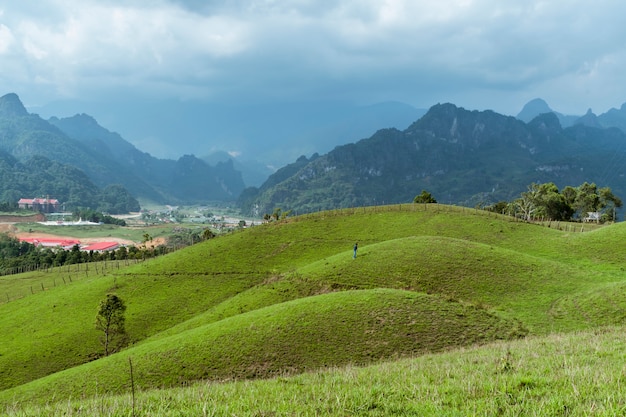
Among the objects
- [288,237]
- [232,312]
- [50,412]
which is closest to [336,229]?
[288,237]

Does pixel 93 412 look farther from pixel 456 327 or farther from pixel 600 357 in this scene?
pixel 456 327

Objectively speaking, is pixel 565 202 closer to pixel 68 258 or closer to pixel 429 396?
pixel 429 396

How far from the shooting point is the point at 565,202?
119 m

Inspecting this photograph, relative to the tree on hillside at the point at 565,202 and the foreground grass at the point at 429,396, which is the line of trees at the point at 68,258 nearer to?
the foreground grass at the point at 429,396

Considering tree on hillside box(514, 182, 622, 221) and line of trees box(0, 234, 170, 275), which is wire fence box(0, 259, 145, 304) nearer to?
line of trees box(0, 234, 170, 275)

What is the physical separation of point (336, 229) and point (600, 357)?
215 feet

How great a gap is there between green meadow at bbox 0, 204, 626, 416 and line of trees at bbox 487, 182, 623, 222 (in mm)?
40728

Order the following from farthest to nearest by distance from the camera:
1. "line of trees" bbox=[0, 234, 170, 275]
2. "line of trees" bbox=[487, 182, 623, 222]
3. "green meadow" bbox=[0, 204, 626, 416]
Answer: "line of trees" bbox=[0, 234, 170, 275] → "line of trees" bbox=[487, 182, 623, 222] → "green meadow" bbox=[0, 204, 626, 416]

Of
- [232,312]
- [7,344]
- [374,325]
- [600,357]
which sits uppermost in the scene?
[600,357]

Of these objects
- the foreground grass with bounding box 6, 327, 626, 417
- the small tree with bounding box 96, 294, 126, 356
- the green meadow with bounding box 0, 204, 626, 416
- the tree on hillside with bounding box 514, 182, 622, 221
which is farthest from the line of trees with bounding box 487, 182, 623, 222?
the foreground grass with bounding box 6, 327, 626, 417

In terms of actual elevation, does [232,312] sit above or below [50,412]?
below

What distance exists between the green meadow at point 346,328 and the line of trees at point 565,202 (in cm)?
4073

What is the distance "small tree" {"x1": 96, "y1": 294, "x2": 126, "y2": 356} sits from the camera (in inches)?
1784

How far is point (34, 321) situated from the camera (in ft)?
182
